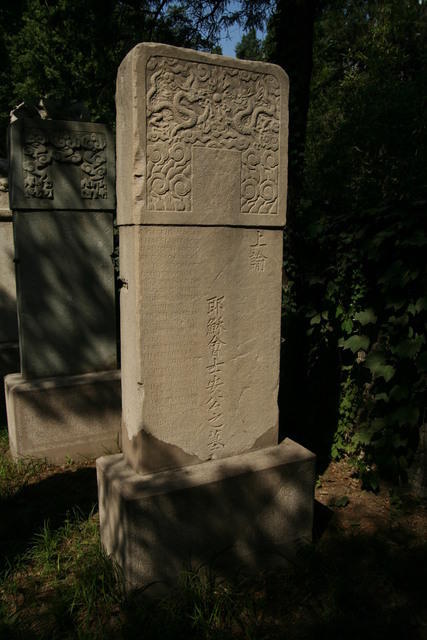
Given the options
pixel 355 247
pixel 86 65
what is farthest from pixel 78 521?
pixel 86 65

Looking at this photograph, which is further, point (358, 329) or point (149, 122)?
point (358, 329)

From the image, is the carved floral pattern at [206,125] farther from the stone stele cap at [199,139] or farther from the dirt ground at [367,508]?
the dirt ground at [367,508]

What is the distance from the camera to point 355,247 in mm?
3529

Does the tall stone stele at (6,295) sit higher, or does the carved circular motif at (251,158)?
the carved circular motif at (251,158)

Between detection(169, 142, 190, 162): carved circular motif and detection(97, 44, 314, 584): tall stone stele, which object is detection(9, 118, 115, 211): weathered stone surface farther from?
detection(169, 142, 190, 162): carved circular motif

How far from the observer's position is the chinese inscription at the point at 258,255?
2580mm

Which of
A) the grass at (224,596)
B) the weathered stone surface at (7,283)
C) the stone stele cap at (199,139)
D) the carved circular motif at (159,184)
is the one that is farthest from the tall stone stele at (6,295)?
the carved circular motif at (159,184)

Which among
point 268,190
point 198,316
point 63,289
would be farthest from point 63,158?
point 198,316

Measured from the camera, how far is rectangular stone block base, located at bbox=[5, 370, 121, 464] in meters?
3.89

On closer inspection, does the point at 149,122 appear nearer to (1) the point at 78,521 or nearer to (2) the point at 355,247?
(2) the point at 355,247

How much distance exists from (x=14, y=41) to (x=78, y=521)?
54.7 feet

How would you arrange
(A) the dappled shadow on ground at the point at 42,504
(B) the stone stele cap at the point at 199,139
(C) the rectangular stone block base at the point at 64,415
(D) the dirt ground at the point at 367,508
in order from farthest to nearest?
(C) the rectangular stone block base at the point at 64,415
(D) the dirt ground at the point at 367,508
(A) the dappled shadow on ground at the point at 42,504
(B) the stone stele cap at the point at 199,139

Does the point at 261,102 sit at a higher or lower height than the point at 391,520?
higher

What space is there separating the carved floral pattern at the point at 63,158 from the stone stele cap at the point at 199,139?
1.63 meters
